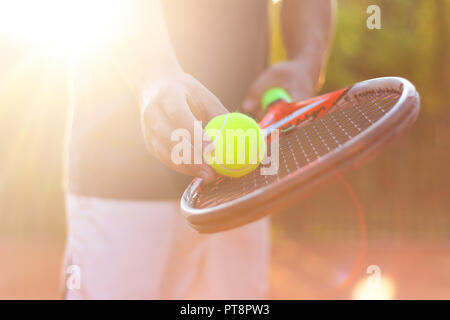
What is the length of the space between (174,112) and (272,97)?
0.57 m

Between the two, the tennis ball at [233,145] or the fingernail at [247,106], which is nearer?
the tennis ball at [233,145]

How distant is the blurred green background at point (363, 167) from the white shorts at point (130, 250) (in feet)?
9.47

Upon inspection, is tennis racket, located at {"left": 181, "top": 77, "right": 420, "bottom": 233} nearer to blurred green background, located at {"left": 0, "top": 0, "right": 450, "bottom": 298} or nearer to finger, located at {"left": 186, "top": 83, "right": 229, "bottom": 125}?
finger, located at {"left": 186, "top": 83, "right": 229, "bottom": 125}

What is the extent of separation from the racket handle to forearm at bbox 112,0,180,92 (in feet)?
1.44

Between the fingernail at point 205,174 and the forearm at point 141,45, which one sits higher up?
the forearm at point 141,45

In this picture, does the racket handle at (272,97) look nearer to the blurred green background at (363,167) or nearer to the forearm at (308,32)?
the forearm at (308,32)

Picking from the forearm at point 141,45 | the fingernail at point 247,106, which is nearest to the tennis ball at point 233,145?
the forearm at point 141,45

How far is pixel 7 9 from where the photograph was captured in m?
2.38

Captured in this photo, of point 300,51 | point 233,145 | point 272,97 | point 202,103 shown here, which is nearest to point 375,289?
point 300,51

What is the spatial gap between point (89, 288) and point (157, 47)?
67 centimetres

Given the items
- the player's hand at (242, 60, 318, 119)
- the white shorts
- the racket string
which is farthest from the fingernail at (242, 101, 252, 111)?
the white shorts

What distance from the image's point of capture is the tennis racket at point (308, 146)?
813 mm
